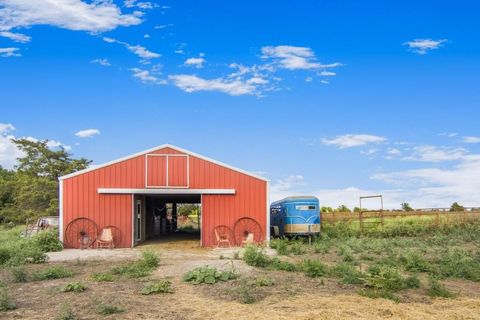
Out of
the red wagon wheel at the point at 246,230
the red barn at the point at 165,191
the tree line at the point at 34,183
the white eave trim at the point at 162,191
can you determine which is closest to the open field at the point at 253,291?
the red barn at the point at 165,191

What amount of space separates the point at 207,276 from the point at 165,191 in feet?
35.5

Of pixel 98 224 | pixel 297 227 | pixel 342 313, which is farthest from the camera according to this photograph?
pixel 297 227

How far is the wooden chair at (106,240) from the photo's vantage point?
70.8 ft

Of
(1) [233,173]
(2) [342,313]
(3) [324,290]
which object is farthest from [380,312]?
(1) [233,173]

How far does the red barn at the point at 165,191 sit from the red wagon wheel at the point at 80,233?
10cm

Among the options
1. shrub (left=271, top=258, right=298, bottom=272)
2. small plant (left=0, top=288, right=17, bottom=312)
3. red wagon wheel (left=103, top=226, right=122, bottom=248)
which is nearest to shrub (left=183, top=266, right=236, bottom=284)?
shrub (left=271, top=258, right=298, bottom=272)

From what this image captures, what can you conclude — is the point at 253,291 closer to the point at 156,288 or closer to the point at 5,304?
the point at 156,288

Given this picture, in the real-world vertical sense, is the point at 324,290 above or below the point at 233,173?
below

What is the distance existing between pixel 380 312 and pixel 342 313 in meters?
0.69

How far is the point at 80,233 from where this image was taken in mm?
21781

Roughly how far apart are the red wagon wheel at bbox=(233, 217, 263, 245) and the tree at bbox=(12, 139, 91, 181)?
1182 inches

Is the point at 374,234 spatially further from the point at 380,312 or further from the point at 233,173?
the point at 380,312

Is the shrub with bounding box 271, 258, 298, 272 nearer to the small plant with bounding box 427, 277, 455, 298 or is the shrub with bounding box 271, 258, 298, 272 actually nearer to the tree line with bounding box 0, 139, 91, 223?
the small plant with bounding box 427, 277, 455, 298

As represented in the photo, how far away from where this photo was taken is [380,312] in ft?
29.5
